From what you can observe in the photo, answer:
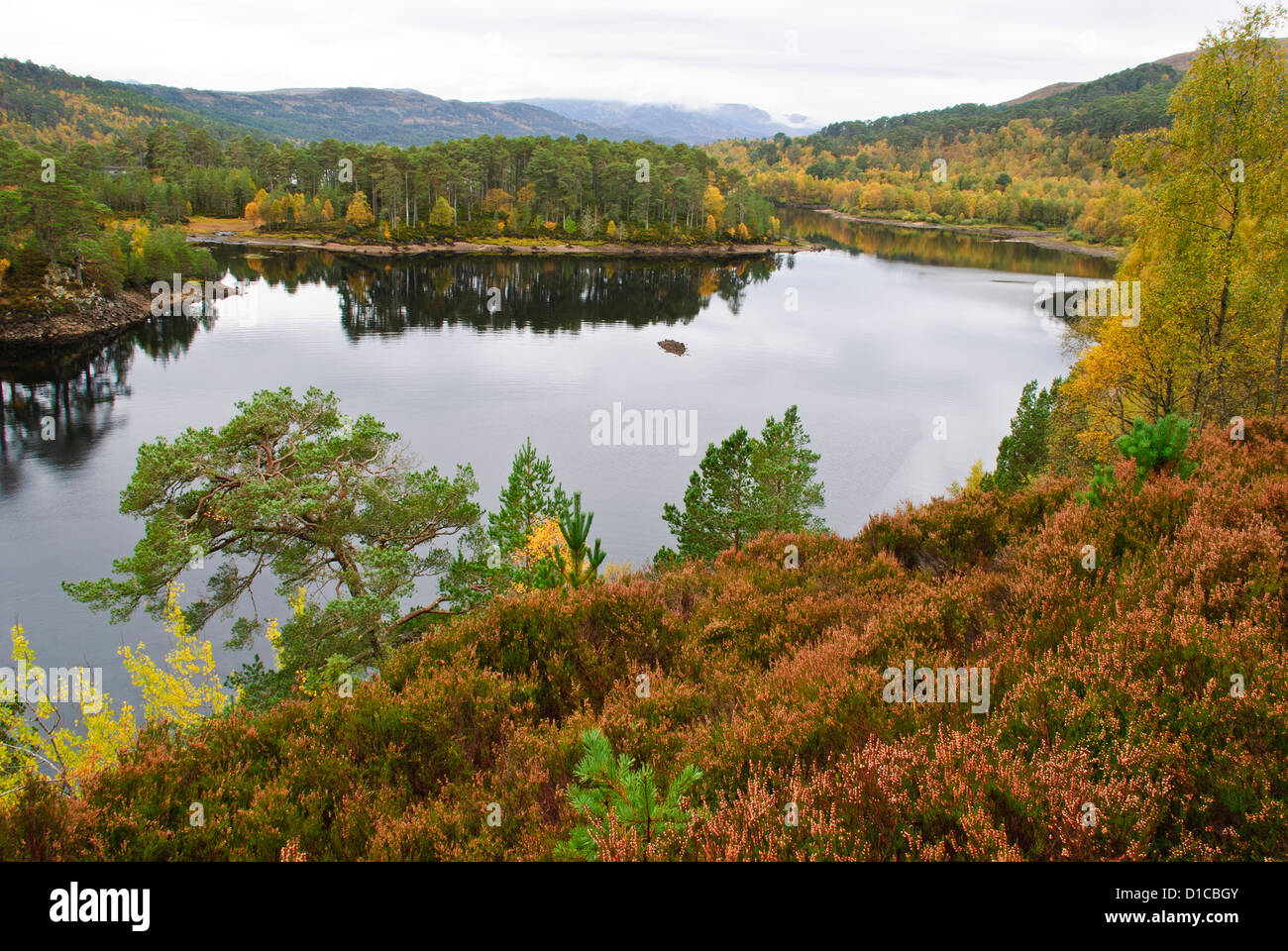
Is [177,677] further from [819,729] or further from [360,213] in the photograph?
[360,213]

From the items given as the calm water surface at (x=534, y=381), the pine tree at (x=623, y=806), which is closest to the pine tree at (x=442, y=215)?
the calm water surface at (x=534, y=381)

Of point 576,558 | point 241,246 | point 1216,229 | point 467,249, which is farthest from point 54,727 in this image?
point 241,246

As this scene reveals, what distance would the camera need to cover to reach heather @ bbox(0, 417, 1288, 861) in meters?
4.76

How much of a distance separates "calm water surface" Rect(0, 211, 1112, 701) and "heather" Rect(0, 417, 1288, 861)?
81.3ft

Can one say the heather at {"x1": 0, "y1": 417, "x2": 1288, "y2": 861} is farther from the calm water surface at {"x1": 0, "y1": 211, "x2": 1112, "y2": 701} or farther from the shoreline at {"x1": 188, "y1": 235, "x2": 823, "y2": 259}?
the shoreline at {"x1": 188, "y1": 235, "x2": 823, "y2": 259}

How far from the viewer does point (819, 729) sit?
20.9ft

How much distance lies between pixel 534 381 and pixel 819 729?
57.7 m

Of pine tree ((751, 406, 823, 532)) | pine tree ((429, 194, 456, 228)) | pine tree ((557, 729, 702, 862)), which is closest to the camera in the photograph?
pine tree ((557, 729, 702, 862))

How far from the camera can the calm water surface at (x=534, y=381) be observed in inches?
1506

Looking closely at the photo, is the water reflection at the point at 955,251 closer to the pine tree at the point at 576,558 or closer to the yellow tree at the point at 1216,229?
the yellow tree at the point at 1216,229

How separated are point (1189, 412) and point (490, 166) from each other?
5966 inches

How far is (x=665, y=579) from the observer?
11.5 metres

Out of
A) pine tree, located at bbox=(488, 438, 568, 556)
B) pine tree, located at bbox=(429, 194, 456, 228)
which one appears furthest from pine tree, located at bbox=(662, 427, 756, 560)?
pine tree, located at bbox=(429, 194, 456, 228)

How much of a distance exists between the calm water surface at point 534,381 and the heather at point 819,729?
81.3 ft
